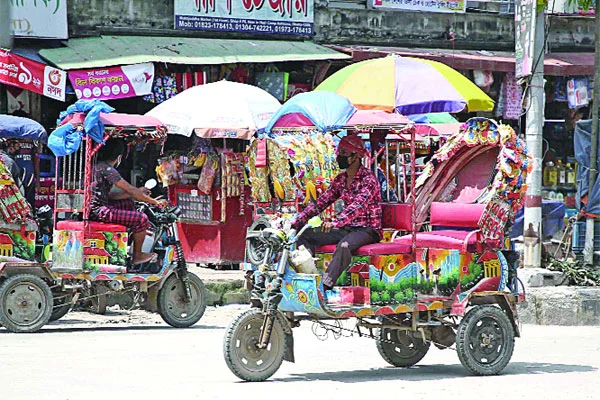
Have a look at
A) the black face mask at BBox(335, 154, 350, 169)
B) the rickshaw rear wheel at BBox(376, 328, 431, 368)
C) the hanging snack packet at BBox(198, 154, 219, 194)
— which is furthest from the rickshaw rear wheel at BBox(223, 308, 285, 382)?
the hanging snack packet at BBox(198, 154, 219, 194)

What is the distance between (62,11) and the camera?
62.8ft

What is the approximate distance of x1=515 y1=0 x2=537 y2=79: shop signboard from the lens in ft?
50.4

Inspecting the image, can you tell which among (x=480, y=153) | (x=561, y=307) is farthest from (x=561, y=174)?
(x=480, y=153)

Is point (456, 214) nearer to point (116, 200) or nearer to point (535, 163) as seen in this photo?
point (116, 200)

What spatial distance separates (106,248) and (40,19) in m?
7.27

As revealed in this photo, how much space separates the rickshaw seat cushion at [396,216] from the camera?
9883mm

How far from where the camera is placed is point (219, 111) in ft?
53.4

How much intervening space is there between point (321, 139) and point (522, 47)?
3258mm

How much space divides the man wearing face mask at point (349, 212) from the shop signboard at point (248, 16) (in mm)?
11053

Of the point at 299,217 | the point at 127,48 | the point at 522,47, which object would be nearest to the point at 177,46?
the point at 127,48

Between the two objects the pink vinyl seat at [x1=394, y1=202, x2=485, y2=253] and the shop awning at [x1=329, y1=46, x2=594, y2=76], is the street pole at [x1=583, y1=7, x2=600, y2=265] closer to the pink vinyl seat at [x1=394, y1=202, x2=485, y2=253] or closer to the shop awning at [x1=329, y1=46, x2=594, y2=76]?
the pink vinyl seat at [x1=394, y1=202, x2=485, y2=253]

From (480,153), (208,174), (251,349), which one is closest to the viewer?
(251,349)

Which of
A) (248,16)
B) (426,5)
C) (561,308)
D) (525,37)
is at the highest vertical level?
(426,5)

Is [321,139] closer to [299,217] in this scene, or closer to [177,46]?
[177,46]
